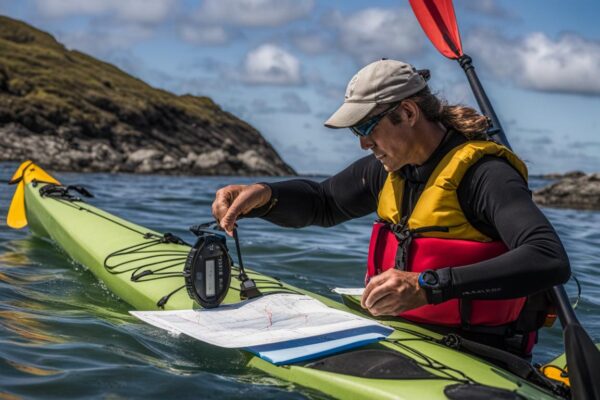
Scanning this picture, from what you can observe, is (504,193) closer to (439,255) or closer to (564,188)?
(439,255)

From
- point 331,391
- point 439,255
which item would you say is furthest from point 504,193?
point 331,391

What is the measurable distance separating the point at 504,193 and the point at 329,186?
4.67 feet

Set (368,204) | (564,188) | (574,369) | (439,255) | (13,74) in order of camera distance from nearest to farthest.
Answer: (574,369) → (439,255) → (368,204) → (564,188) → (13,74)

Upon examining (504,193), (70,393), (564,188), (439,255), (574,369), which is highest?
(564,188)

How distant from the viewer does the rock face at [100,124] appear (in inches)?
1556

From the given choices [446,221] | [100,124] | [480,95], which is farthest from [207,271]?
[100,124]

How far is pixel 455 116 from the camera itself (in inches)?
135

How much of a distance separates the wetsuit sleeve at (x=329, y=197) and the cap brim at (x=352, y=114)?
31.4 inches

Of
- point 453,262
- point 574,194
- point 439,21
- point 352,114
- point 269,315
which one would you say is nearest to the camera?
point 352,114

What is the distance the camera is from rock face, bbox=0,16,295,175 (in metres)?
39.5

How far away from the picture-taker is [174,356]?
3619 millimetres

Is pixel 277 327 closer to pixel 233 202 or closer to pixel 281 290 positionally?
pixel 233 202

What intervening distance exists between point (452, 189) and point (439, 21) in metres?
2.76

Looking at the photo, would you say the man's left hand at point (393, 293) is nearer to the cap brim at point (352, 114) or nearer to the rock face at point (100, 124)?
the cap brim at point (352, 114)
